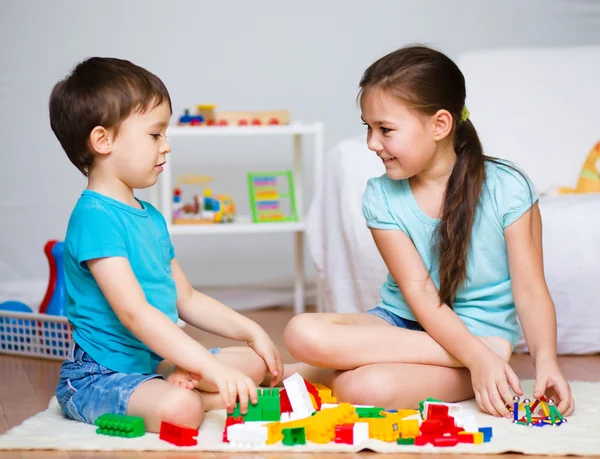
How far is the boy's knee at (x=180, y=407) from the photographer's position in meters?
1.23

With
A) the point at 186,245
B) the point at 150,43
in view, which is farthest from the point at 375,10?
the point at 186,245

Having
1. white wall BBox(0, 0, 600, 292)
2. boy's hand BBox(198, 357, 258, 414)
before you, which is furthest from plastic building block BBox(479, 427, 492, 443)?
white wall BBox(0, 0, 600, 292)

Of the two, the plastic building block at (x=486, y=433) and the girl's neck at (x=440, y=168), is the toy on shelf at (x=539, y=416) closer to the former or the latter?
the plastic building block at (x=486, y=433)

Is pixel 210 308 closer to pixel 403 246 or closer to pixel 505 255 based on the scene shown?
pixel 403 246

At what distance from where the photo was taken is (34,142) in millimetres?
2828

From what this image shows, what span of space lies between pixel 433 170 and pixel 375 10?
1.60 m

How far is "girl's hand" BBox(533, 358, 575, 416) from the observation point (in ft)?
4.35

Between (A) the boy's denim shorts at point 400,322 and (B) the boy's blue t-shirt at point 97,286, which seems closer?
(B) the boy's blue t-shirt at point 97,286

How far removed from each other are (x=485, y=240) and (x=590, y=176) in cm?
93

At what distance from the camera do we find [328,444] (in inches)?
47.2

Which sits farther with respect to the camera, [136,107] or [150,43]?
[150,43]

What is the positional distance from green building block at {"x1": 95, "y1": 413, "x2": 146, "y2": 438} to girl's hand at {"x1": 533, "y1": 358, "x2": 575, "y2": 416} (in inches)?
23.3

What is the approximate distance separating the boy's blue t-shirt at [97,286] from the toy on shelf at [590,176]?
4.07 feet

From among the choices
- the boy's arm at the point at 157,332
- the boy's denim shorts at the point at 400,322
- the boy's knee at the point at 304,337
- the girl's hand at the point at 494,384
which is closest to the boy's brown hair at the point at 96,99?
the boy's arm at the point at 157,332
